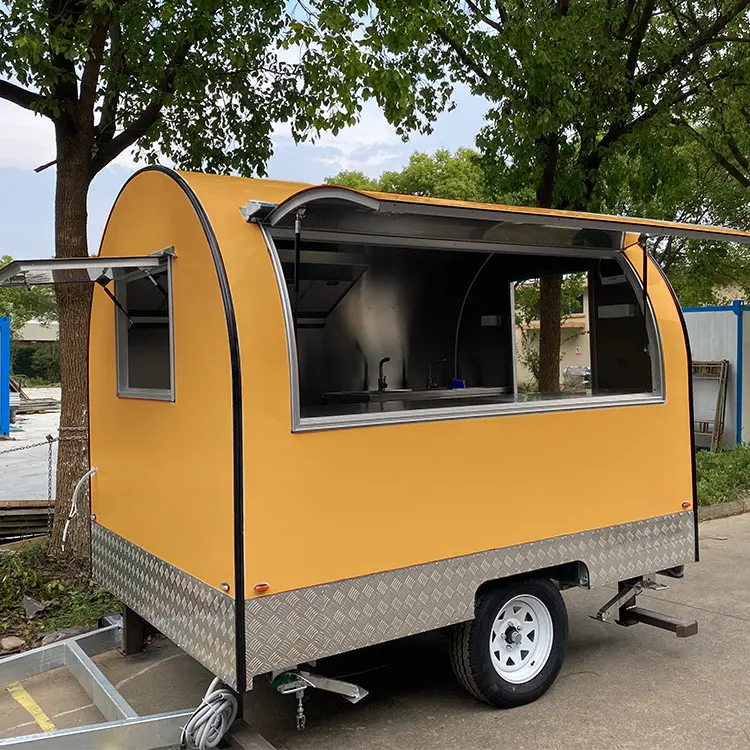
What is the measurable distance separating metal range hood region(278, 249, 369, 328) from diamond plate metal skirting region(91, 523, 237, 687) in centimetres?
216

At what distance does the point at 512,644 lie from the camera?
4.33 meters

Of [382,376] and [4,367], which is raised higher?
[4,367]

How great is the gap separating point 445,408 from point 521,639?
1433 mm

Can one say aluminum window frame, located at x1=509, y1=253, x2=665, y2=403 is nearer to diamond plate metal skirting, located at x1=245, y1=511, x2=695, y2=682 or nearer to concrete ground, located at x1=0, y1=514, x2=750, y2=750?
diamond plate metal skirting, located at x1=245, y1=511, x2=695, y2=682

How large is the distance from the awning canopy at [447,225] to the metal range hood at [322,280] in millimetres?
1326

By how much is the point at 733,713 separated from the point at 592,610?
→ 5.78 feet

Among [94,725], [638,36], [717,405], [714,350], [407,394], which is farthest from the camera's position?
[714,350]

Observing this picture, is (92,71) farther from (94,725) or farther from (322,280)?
(94,725)

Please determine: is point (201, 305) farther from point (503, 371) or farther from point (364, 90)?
point (364, 90)

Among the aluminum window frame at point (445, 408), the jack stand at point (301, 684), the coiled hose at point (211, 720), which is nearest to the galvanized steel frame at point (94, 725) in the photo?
the coiled hose at point (211, 720)

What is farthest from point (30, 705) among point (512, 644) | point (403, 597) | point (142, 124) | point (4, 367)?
point (4, 367)

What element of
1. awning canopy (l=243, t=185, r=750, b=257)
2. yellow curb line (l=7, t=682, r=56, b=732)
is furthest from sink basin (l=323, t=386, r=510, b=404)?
yellow curb line (l=7, t=682, r=56, b=732)

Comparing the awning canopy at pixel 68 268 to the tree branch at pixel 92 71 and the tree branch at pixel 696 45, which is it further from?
the tree branch at pixel 696 45

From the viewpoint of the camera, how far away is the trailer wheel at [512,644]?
13.4ft
